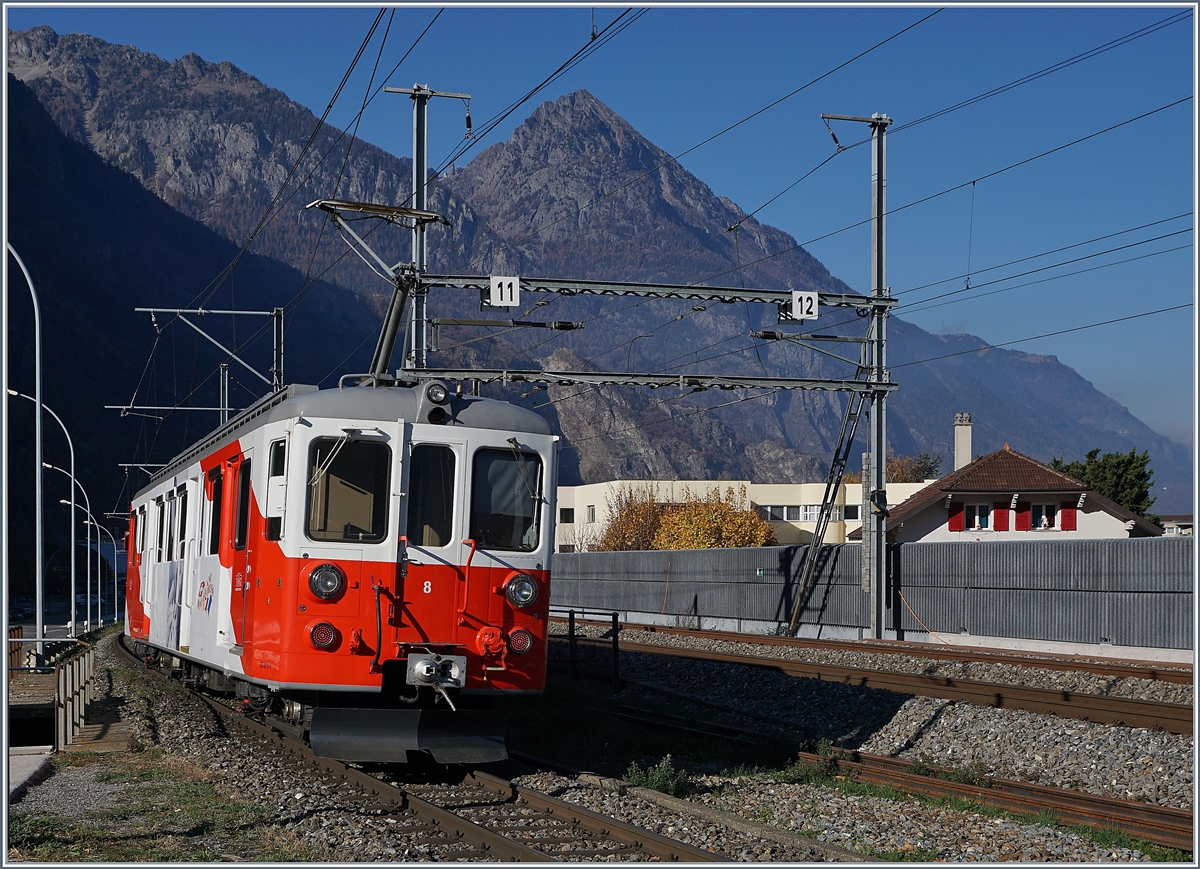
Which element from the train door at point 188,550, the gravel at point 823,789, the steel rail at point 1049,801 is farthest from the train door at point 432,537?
the train door at point 188,550

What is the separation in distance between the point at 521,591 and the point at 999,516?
39570 millimetres

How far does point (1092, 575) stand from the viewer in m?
24.3

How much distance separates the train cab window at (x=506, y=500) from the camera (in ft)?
34.2

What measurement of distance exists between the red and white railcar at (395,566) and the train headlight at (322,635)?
0.01 metres

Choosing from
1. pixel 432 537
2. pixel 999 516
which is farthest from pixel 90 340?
pixel 432 537

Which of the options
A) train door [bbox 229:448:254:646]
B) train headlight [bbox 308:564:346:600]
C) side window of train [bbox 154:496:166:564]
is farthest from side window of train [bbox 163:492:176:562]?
train headlight [bbox 308:564:346:600]

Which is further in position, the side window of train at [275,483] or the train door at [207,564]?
the train door at [207,564]

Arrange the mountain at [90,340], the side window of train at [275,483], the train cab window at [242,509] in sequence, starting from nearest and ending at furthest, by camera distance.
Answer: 1. the side window of train at [275,483]
2. the train cab window at [242,509]
3. the mountain at [90,340]

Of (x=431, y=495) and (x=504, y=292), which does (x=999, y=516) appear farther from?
(x=431, y=495)

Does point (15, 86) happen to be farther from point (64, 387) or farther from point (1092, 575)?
point (1092, 575)

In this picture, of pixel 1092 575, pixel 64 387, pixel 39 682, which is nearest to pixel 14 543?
pixel 64 387

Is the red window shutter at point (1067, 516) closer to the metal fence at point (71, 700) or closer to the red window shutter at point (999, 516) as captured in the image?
the red window shutter at point (999, 516)

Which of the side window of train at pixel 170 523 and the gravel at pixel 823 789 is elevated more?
the side window of train at pixel 170 523

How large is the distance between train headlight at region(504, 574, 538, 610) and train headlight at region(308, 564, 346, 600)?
1413 millimetres
